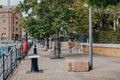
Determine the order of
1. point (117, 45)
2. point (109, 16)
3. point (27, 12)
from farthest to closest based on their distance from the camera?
point (109, 16) < point (27, 12) < point (117, 45)

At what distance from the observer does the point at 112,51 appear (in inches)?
1239

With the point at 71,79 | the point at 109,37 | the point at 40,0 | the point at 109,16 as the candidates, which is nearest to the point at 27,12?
the point at 40,0

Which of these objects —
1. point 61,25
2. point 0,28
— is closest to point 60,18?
point 61,25

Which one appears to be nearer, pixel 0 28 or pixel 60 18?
pixel 60 18

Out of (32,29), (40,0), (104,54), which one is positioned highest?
(40,0)

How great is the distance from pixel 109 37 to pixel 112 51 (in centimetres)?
185

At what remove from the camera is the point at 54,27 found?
3009cm

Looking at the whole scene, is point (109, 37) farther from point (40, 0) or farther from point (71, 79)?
point (71, 79)

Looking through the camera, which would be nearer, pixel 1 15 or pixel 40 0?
pixel 40 0

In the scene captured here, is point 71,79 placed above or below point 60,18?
below

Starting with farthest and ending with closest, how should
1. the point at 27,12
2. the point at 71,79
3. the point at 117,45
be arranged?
the point at 27,12 → the point at 117,45 → the point at 71,79

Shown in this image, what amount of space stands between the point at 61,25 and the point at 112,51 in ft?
16.4

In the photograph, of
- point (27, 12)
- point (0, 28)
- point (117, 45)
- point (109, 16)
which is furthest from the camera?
point (0, 28)

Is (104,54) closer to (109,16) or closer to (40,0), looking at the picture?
(40,0)
